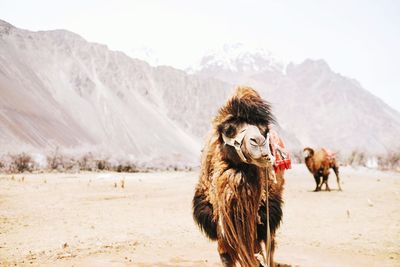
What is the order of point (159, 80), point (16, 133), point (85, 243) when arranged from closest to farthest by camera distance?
point (85, 243) < point (16, 133) < point (159, 80)

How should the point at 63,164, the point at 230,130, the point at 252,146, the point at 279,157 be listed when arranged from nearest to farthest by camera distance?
the point at 252,146
the point at 230,130
the point at 279,157
the point at 63,164

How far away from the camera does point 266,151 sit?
3248mm

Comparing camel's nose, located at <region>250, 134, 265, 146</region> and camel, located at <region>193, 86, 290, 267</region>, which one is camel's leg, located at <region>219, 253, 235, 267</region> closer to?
camel, located at <region>193, 86, 290, 267</region>

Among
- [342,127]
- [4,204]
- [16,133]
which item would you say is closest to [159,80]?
[16,133]

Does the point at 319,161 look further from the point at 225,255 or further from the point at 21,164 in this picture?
the point at 21,164

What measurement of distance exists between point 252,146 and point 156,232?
22.4 feet

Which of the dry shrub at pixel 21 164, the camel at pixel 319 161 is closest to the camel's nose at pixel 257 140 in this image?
the camel at pixel 319 161

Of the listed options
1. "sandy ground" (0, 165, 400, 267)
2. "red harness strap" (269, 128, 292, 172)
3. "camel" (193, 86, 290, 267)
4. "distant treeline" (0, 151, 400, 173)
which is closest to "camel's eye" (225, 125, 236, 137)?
"camel" (193, 86, 290, 267)

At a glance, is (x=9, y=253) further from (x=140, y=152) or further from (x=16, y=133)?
(x=140, y=152)

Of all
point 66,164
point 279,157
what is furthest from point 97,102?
point 279,157

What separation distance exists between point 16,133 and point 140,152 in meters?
19.1

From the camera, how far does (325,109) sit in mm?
127062

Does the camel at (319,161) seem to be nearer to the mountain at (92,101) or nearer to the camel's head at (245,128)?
the camel's head at (245,128)

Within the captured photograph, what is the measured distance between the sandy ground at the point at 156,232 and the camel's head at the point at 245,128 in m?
3.38
